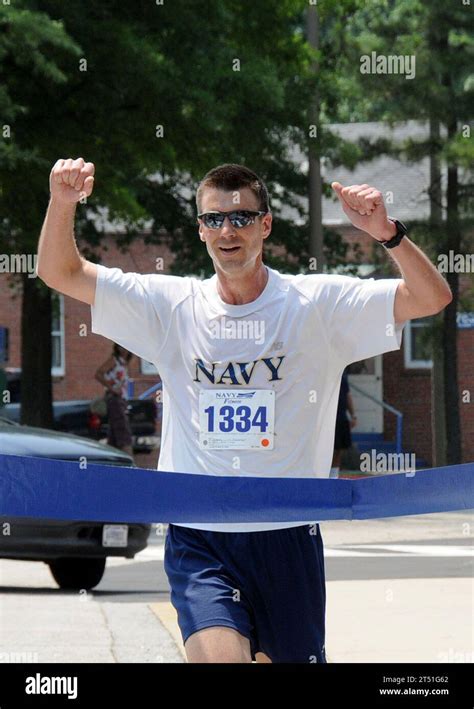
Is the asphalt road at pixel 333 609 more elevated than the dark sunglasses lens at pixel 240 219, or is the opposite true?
the dark sunglasses lens at pixel 240 219

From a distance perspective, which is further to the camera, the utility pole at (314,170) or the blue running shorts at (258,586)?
the utility pole at (314,170)

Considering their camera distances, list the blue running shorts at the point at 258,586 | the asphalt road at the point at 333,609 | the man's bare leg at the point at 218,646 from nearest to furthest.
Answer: the man's bare leg at the point at 218,646 < the blue running shorts at the point at 258,586 < the asphalt road at the point at 333,609

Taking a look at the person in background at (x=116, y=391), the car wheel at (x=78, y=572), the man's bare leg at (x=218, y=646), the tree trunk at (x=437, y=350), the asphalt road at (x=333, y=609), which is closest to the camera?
the man's bare leg at (x=218, y=646)

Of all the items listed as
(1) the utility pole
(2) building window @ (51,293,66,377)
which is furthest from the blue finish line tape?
(2) building window @ (51,293,66,377)

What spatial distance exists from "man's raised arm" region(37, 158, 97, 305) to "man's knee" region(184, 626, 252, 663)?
1.09 metres

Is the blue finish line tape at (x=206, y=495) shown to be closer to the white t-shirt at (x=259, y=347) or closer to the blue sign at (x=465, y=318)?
the white t-shirt at (x=259, y=347)

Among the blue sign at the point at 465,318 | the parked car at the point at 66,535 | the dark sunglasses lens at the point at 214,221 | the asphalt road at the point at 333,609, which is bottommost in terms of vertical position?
the asphalt road at the point at 333,609

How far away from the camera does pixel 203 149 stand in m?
21.5

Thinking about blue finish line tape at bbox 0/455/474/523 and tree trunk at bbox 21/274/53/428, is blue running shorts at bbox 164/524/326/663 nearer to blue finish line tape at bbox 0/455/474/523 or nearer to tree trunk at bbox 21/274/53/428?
blue finish line tape at bbox 0/455/474/523

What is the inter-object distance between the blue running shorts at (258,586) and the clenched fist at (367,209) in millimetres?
982

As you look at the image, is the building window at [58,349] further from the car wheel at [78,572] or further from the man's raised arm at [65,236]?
the man's raised arm at [65,236]

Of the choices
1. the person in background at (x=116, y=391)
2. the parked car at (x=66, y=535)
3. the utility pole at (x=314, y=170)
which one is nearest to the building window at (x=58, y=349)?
the utility pole at (x=314, y=170)

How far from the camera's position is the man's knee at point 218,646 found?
4520 millimetres
